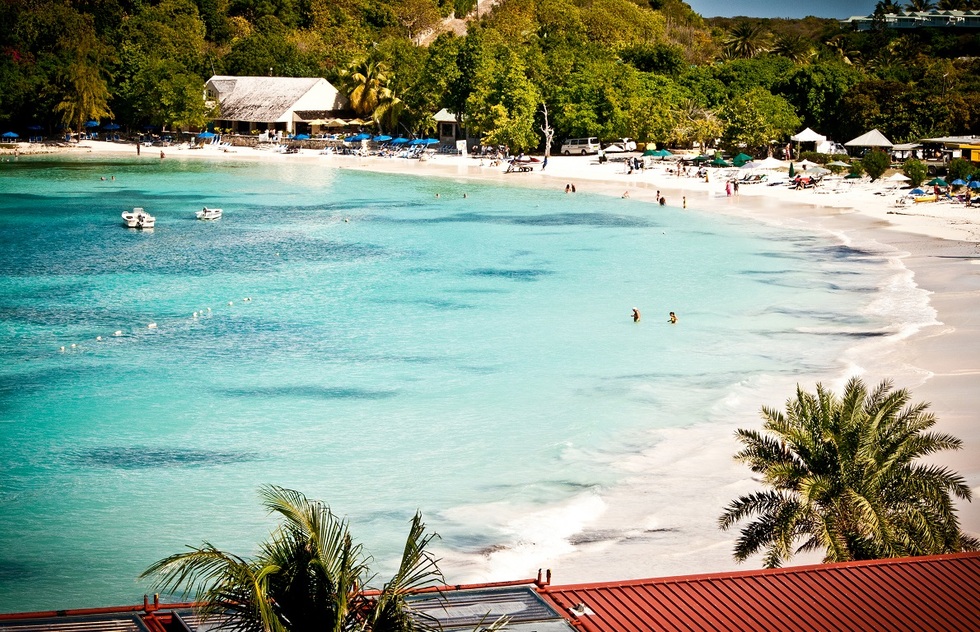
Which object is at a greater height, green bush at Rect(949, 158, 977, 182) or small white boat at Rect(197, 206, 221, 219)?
green bush at Rect(949, 158, 977, 182)

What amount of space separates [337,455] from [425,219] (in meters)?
35.6

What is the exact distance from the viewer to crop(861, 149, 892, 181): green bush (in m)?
62.4

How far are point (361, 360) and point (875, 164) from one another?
43.1m

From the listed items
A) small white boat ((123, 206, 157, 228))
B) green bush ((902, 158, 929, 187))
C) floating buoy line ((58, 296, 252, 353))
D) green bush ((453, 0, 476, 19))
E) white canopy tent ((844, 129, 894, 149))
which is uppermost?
green bush ((453, 0, 476, 19))

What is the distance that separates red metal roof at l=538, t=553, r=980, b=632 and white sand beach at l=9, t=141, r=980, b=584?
14.3 ft

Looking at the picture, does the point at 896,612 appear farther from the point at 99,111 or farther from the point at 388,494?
the point at 99,111

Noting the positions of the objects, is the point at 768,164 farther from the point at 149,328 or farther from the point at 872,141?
the point at 149,328

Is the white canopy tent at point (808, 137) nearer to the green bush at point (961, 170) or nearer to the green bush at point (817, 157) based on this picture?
the green bush at point (817, 157)

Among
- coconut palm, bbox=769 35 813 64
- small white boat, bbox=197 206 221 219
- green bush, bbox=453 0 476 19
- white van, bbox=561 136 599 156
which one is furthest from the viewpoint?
green bush, bbox=453 0 476 19

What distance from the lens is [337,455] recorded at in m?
21.1

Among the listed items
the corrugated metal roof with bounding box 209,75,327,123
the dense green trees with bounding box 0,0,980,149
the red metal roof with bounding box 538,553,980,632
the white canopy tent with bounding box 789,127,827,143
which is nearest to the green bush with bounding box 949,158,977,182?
the dense green trees with bounding box 0,0,980,149

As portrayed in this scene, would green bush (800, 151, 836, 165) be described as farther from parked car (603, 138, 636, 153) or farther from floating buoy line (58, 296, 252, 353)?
floating buoy line (58, 296, 252, 353)

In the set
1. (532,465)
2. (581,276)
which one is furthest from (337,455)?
(581,276)

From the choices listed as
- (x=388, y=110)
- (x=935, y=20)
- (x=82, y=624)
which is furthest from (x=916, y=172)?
(x=935, y=20)
